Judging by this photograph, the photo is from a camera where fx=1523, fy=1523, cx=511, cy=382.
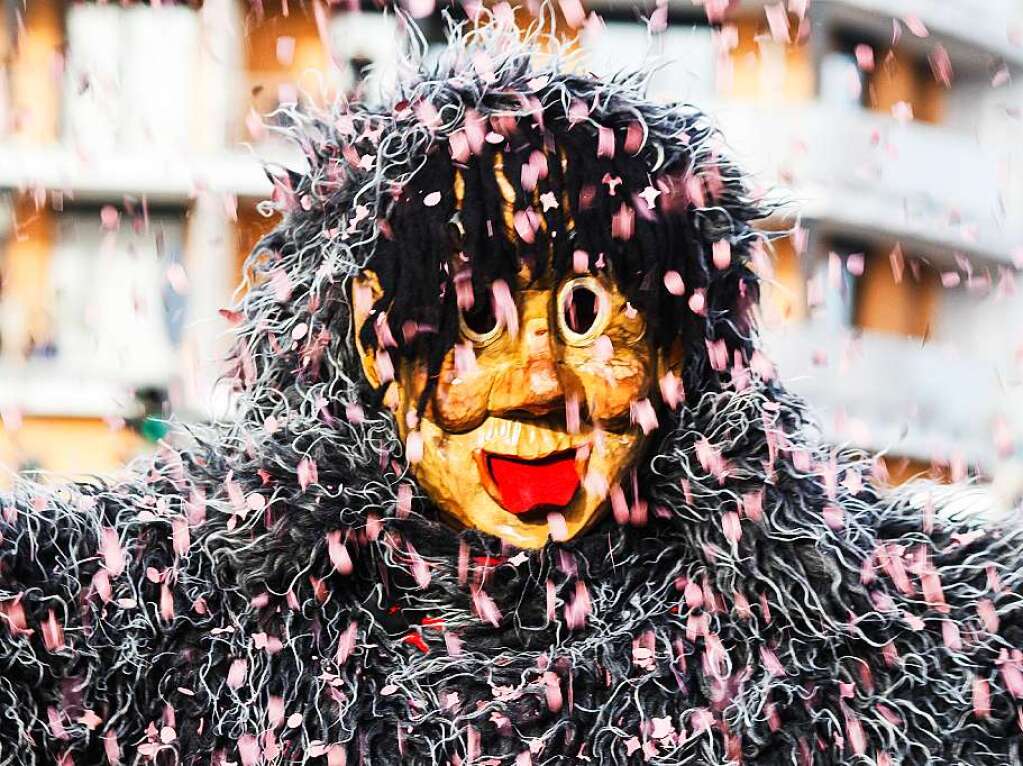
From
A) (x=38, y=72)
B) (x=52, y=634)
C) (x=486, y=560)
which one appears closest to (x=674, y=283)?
(x=486, y=560)

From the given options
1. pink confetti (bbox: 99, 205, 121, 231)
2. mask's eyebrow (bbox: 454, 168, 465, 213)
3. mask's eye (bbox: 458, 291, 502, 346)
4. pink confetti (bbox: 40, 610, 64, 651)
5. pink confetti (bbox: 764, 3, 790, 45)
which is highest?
pink confetti (bbox: 764, 3, 790, 45)

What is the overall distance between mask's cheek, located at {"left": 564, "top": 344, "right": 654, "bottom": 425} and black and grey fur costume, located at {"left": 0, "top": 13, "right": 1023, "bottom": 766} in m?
0.06

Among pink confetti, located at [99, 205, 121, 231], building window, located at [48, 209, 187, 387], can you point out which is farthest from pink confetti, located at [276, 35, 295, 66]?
pink confetti, located at [99, 205, 121, 231]

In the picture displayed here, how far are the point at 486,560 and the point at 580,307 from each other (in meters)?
0.33

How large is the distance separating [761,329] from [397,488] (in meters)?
0.51

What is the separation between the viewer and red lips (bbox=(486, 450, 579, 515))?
6.14 ft

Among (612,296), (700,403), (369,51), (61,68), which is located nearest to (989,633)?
(700,403)

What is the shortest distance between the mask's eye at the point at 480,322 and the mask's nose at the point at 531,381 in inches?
1.5

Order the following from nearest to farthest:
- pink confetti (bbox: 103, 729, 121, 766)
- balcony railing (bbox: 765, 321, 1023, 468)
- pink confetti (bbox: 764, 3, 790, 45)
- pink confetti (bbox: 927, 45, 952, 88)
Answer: pink confetti (bbox: 103, 729, 121, 766)
pink confetti (bbox: 764, 3, 790, 45)
balcony railing (bbox: 765, 321, 1023, 468)
pink confetti (bbox: 927, 45, 952, 88)

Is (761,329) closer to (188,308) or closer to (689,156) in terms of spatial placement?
(689,156)

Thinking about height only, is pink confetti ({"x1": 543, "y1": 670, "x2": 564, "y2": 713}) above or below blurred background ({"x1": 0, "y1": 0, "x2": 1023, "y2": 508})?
below

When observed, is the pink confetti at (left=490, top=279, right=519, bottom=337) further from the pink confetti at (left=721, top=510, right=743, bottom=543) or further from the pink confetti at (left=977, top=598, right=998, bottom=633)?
the pink confetti at (left=977, top=598, right=998, bottom=633)

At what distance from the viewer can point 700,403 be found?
1.87 m

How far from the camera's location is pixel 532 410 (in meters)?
1.85
